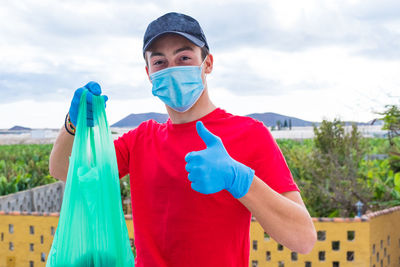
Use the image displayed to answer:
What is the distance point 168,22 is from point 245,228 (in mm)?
1014

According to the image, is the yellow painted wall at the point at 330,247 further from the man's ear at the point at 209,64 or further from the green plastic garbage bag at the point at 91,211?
the green plastic garbage bag at the point at 91,211

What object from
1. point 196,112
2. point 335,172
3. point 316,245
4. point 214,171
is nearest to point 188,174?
point 214,171

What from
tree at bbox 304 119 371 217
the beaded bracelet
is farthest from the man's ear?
tree at bbox 304 119 371 217

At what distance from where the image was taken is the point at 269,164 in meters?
1.74

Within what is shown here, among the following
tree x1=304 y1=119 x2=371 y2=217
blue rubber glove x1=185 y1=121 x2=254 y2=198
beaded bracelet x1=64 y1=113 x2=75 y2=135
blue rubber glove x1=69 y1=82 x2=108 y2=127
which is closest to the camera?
blue rubber glove x1=185 y1=121 x2=254 y2=198

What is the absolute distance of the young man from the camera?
Answer: 5.58 feet

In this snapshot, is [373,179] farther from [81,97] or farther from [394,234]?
[81,97]

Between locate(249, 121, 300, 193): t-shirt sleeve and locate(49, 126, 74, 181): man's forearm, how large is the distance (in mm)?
926

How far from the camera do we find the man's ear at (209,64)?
2105 millimetres

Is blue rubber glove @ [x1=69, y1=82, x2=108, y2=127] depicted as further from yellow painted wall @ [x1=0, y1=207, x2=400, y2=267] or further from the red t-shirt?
yellow painted wall @ [x1=0, y1=207, x2=400, y2=267]

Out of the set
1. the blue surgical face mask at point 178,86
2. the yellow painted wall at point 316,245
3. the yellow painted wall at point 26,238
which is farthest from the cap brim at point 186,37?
the yellow painted wall at point 26,238

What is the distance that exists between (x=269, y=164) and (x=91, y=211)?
775mm

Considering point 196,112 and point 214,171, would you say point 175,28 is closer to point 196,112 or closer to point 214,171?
point 196,112

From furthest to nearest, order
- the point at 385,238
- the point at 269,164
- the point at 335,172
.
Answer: the point at 335,172 → the point at 385,238 → the point at 269,164
